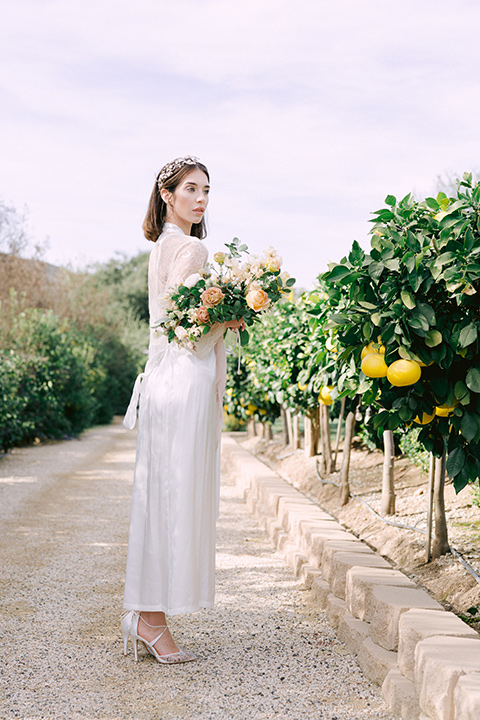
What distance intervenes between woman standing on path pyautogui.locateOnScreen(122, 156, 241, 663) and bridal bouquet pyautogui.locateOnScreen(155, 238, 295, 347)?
0.24ft

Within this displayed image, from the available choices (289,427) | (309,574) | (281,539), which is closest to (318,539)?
(309,574)

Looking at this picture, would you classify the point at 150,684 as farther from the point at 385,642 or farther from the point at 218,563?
the point at 218,563

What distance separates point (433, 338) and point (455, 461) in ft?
1.48

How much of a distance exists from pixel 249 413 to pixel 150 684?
8196mm

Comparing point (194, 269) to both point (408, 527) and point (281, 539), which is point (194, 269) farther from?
point (281, 539)

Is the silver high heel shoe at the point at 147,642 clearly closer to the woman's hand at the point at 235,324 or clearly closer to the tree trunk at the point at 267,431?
the woman's hand at the point at 235,324

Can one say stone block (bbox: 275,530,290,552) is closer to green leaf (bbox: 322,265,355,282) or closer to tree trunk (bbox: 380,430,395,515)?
tree trunk (bbox: 380,430,395,515)

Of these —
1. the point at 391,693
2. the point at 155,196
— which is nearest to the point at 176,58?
the point at 155,196

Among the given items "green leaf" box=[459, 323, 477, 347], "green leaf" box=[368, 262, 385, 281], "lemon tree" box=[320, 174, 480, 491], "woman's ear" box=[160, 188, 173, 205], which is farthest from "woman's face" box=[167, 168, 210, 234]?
"green leaf" box=[459, 323, 477, 347]

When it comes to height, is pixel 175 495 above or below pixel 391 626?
above

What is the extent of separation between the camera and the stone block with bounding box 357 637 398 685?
2234 millimetres

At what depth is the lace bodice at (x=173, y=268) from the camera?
2.57m

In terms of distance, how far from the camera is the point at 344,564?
2994 millimetres

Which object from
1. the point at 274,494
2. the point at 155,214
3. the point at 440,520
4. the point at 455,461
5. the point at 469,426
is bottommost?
the point at 274,494
